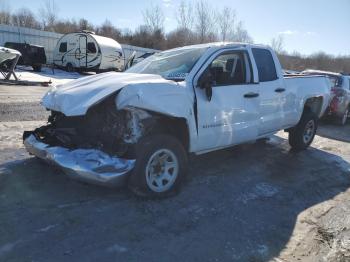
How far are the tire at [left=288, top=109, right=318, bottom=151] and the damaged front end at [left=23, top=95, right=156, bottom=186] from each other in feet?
13.4

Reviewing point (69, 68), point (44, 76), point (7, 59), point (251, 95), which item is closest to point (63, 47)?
point (69, 68)

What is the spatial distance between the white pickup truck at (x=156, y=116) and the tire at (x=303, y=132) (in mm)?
1656

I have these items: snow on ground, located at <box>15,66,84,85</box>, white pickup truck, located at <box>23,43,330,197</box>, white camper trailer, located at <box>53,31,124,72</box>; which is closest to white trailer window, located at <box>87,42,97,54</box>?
white camper trailer, located at <box>53,31,124,72</box>

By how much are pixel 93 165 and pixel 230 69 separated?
2688mm

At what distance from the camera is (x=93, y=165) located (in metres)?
4.21

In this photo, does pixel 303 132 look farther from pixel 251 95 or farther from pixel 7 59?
pixel 7 59

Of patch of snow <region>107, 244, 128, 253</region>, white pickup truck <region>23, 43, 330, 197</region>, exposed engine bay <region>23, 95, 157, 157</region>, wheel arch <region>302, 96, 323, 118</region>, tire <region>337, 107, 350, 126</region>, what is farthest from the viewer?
tire <region>337, 107, 350, 126</region>

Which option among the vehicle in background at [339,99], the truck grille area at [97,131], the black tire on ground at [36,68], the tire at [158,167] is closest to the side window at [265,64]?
the tire at [158,167]

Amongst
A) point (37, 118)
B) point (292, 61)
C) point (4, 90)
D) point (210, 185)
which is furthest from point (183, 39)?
point (210, 185)

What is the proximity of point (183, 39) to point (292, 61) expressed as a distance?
17.5 metres

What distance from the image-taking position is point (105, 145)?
177 inches

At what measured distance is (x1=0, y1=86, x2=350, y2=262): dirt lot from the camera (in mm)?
3383

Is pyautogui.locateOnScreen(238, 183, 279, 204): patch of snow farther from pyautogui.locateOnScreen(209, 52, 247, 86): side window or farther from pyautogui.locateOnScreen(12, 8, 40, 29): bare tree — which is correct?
pyautogui.locateOnScreen(12, 8, 40, 29): bare tree

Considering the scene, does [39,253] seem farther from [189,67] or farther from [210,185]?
[189,67]
